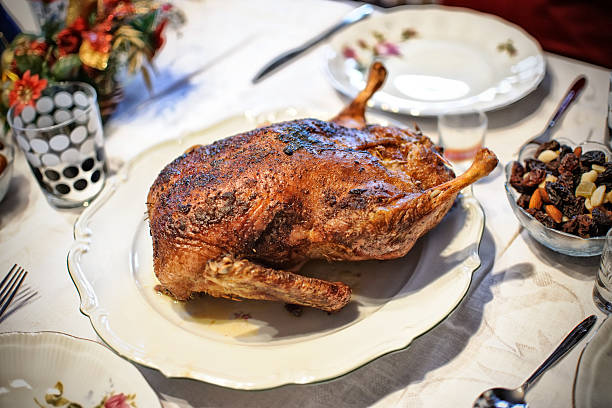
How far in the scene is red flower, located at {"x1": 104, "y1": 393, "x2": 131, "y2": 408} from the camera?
2.99 ft

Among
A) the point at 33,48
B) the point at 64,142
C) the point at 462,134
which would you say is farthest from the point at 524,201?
the point at 33,48

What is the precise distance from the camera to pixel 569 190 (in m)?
1.16

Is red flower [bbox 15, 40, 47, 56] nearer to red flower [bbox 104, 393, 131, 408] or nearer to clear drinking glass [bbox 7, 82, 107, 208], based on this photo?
clear drinking glass [bbox 7, 82, 107, 208]

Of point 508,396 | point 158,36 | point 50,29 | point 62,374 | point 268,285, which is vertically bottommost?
point 508,396

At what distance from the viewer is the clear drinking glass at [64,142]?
135cm

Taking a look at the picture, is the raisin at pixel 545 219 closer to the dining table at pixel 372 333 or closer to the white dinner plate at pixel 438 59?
the dining table at pixel 372 333

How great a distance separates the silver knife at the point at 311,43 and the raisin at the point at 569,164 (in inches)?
47.9

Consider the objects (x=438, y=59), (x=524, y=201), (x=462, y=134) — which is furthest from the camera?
(x=438, y=59)

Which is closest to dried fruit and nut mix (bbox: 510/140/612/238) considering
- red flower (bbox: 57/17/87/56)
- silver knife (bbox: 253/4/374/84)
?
silver knife (bbox: 253/4/374/84)

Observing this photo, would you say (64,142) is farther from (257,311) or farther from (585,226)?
(585,226)

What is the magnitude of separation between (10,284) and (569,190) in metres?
1.44

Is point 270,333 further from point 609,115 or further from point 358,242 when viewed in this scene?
point 609,115

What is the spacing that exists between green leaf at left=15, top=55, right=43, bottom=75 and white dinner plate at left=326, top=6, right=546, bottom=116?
3.37 ft

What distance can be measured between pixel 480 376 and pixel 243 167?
0.67 metres
